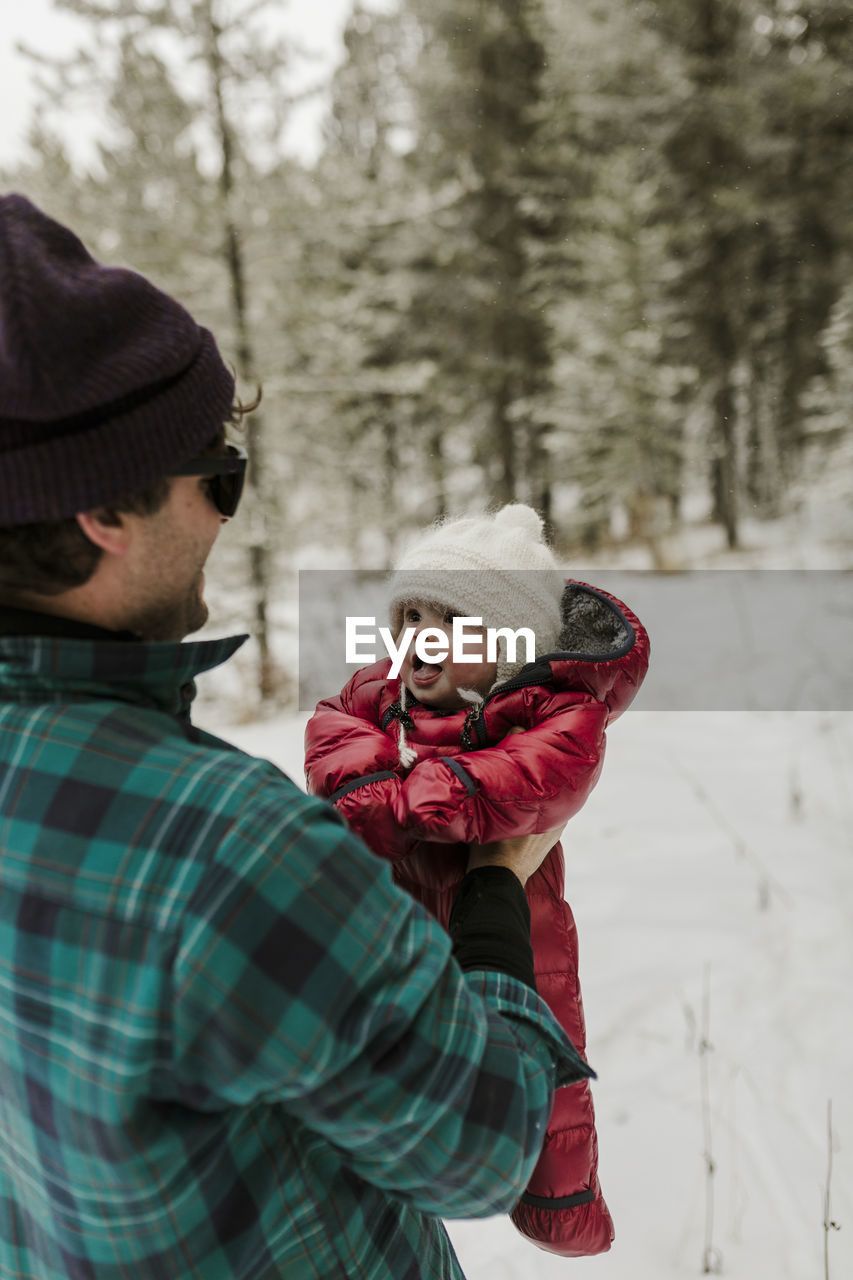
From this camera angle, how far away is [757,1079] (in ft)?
9.41

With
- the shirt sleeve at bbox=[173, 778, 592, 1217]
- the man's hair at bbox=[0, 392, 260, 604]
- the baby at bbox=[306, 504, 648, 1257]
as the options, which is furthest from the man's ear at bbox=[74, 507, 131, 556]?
the baby at bbox=[306, 504, 648, 1257]

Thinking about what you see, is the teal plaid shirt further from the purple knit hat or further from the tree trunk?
the tree trunk

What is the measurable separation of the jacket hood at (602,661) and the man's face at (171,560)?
82 cm

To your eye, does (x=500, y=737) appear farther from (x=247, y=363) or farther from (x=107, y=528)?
(x=247, y=363)

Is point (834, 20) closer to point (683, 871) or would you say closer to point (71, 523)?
point (683, 871)

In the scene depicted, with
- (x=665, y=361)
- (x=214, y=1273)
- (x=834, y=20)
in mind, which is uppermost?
(x=834, y=20)

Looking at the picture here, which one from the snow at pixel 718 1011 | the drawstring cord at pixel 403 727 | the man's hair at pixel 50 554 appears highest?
the man's hair at pixel 50 554

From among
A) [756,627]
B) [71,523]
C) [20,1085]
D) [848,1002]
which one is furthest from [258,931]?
[756,627]

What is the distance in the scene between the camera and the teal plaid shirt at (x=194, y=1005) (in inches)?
31.2

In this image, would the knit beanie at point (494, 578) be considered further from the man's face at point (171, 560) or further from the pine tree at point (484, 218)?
the pine tree at point (484, 218)

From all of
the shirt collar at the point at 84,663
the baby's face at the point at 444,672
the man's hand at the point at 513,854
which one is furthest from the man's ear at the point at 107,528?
the baby's face at the point at 444,672

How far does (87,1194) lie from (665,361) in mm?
14613

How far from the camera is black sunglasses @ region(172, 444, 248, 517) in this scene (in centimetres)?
106

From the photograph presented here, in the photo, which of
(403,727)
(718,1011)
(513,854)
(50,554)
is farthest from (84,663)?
(718,1011)
